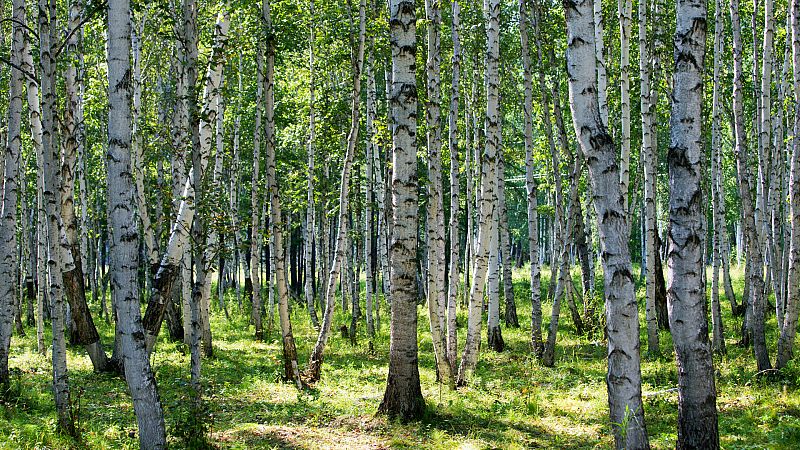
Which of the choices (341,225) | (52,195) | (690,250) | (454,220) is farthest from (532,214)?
(52,195)

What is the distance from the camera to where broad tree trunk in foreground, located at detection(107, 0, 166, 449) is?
596cm

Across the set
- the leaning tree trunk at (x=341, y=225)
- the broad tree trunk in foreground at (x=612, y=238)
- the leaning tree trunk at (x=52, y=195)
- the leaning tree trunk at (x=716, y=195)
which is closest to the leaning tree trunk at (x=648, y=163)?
the leaning tree trunk at (x=716, y=195)

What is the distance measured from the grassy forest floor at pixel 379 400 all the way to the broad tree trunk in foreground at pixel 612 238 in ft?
8.70

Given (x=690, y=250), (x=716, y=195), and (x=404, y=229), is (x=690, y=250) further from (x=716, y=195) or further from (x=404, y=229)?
(x=716, y=195)

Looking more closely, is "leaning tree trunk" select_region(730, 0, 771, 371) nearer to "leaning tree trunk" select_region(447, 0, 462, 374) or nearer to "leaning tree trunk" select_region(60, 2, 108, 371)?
"leaning tree trunk" select_region(447, 0, 462, 374)

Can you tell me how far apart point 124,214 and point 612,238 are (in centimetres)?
426

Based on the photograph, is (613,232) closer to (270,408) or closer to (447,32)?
(270,408)

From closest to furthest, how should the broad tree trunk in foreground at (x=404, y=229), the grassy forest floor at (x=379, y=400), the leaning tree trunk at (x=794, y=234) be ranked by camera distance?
the grassy forest floor at (x=379, y=400)
the broad tree trunk in foreground at (x=404, y=229)
the leaning tree trunk at (x=794, y=234)

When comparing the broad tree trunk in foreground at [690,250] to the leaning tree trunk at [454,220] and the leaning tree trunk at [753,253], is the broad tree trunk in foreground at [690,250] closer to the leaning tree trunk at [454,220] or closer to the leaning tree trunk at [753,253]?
the leaning tree trunk at [454,220]

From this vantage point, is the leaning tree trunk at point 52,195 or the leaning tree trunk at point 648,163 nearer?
the leaning tree trunk at point 52,195

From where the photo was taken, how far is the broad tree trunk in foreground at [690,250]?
567 centimetres

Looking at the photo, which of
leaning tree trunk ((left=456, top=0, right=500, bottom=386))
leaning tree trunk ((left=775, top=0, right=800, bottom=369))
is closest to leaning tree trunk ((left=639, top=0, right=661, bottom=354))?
leaning tree trunk ((left=775, top=0, right=800, bottom=369))

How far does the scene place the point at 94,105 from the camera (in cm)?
1569

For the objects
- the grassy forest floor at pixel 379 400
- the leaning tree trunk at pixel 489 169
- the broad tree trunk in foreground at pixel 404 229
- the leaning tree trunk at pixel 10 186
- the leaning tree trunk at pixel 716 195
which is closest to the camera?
the grassy forest floor at pixel 379 400
